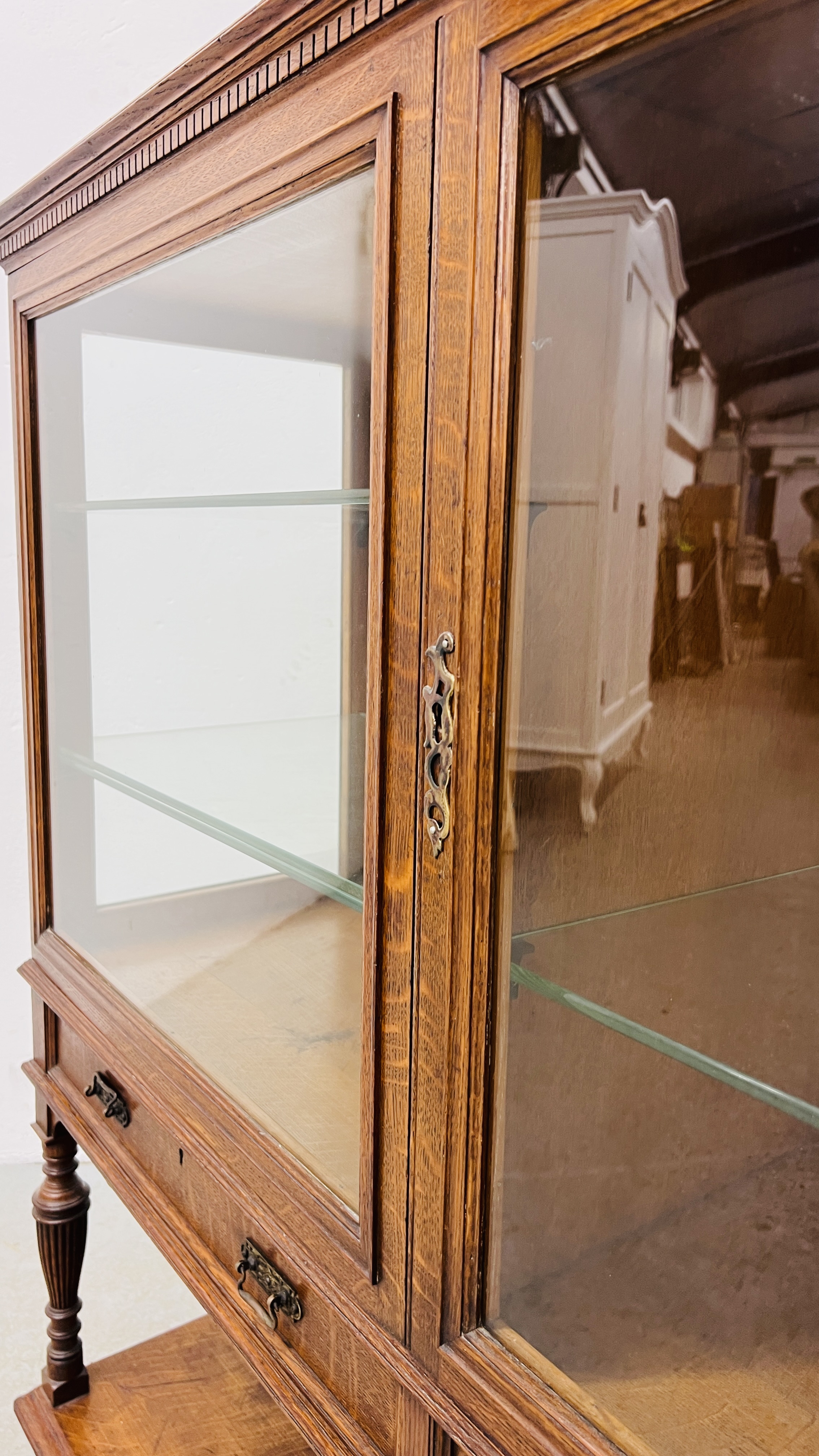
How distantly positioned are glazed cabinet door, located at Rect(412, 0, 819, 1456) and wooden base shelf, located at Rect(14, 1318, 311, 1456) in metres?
0.68

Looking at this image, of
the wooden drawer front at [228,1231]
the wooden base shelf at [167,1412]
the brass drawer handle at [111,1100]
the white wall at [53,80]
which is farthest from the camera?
the white wall at [53,80]

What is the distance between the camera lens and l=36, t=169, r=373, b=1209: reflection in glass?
64cm

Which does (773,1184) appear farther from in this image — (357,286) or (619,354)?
(357,286)

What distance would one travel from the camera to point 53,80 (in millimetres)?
1540

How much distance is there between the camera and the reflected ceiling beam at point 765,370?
0.41 metres

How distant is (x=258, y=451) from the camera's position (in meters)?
0.74

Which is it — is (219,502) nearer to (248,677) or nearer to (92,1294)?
(248,677)

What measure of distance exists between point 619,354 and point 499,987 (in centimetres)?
29

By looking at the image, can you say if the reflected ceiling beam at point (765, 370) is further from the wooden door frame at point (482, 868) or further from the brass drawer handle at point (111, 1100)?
the brass drawer handle at point (111, 1100)

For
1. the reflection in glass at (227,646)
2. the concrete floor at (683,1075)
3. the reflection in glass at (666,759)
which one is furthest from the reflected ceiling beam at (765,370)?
the reflection in glass at (227,646)

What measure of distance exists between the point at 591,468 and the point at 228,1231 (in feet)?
1.98

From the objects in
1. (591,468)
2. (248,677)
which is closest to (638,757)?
(591,468)

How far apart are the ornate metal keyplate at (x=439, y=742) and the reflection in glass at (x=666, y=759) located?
1.3 inches

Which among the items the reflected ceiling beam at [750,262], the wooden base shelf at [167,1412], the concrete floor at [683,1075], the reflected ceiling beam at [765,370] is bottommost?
the wooden base shelf at [167,1412]
